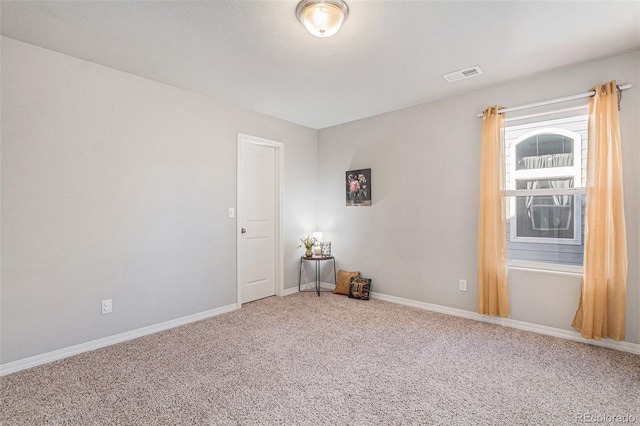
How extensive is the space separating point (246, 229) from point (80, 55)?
238 centimetres

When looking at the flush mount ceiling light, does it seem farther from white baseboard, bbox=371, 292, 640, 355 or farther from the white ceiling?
white baseboard, bbox=371, 292, 640, 355

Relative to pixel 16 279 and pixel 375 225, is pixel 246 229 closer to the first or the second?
pixel 375 225

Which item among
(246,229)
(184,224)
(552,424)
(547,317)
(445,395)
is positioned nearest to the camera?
(552,424)

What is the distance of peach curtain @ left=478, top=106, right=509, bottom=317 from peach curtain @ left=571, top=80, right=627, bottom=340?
0.64 metres

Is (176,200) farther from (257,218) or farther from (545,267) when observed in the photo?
(545,267)

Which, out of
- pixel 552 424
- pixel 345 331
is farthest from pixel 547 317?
pixel 345 331

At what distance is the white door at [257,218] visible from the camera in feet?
13.4

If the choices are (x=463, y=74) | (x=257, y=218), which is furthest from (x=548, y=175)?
(x=257, y=218)

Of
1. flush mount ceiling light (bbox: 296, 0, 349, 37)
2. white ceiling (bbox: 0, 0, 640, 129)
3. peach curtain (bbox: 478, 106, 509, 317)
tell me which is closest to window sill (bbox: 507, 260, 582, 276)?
peach curtain (bbox: 478, 106, 509, 317)

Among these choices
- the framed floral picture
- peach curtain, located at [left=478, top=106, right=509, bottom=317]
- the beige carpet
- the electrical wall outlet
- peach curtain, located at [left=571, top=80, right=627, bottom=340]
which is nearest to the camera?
the beige carpet

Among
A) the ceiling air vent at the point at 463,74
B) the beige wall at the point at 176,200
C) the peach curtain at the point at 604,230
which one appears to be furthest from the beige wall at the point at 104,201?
the peach curtain at the point at 604,230

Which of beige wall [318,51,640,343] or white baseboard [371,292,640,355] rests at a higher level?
beige wall [318,51,640,343]

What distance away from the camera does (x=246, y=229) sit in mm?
4195

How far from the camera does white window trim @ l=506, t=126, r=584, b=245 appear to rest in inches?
119
